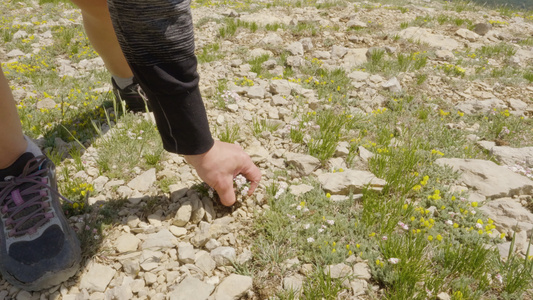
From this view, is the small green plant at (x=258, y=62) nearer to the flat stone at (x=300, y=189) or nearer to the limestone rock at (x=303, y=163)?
the limestone rock at (x=303, y=163)

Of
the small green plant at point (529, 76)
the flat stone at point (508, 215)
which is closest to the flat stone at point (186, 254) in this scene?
the flat stone at point (508, 215)

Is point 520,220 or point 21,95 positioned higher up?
point 21,95

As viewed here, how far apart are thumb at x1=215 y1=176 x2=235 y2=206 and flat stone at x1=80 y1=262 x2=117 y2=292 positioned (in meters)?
0.88

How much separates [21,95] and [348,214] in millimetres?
4422

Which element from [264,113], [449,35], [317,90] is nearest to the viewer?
[264,113]

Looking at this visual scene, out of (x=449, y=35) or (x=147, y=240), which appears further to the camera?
(x=449, y=35)

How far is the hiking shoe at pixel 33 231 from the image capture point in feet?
6.80

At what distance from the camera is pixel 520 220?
2699mm

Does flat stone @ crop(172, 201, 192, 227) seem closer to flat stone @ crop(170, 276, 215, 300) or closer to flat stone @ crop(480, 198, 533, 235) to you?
flat stone @ crop(170, 276, 215, 300)

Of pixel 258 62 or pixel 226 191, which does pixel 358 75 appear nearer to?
pixel 258 62

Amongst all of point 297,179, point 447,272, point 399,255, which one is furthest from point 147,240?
point 447,272

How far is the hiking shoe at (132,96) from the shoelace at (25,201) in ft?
5.17

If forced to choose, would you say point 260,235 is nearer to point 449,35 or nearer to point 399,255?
point 399,255

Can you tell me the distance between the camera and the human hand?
7.63ft
